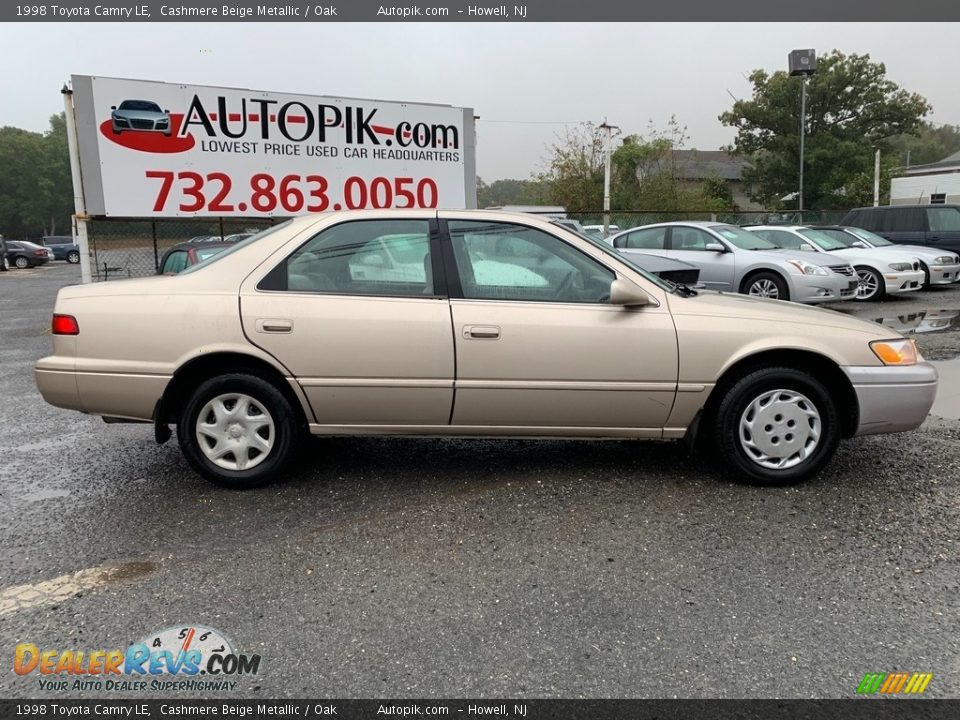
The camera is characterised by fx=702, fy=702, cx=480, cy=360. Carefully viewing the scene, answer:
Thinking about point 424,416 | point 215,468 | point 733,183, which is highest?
point 733,183

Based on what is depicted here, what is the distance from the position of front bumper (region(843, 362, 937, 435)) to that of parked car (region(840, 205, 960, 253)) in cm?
1347

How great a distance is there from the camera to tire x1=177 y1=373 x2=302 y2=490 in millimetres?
3881

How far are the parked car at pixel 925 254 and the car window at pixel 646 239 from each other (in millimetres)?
4380

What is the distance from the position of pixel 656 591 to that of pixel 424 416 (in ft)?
5.18

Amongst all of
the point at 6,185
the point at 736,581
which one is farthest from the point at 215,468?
the point at 6,185

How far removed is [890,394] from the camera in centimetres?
389

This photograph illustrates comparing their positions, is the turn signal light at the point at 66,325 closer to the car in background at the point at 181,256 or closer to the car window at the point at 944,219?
the car in background at the point at 181,256

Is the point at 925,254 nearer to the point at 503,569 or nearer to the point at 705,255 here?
the point at 705,255

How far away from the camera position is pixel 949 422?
5.20m

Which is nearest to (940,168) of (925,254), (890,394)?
(925,254)

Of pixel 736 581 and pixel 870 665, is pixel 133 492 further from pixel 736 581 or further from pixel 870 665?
pixel 870 665

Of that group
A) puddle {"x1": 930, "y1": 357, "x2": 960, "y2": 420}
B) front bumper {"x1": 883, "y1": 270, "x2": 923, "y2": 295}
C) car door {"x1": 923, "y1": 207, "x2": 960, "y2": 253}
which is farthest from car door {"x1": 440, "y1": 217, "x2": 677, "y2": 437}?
car door {"x1": 923, "y1": 207, "x2": 960, "y2": 253}

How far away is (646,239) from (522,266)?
8.73 m

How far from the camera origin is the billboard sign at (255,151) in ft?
28.7
